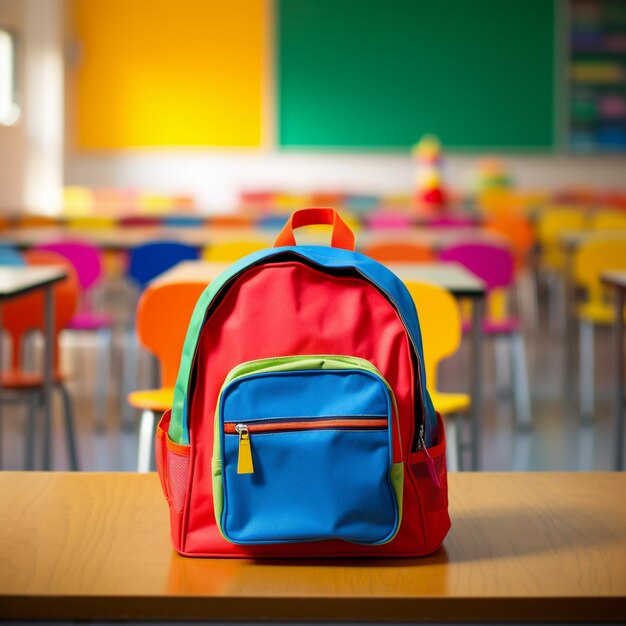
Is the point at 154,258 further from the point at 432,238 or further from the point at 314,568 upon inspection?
the point at 314,568

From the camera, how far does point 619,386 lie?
3.52m

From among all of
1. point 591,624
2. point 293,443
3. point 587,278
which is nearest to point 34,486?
point 293,443

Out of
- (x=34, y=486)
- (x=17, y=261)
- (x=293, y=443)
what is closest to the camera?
(x=293, y=443)

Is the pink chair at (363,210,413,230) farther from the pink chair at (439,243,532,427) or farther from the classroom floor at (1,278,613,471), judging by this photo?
the pink chair at (439,243,532,427)

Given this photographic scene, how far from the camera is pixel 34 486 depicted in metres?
1.30

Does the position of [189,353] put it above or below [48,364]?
above

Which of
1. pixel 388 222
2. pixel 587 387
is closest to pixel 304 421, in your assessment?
pixel 587 387

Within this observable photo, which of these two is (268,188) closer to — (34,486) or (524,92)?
(524,92)

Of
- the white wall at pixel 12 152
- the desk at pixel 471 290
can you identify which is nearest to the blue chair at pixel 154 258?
the desk at pixel 471 290

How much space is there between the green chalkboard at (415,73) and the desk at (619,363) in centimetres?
901

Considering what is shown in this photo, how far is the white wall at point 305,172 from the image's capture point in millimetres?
12289

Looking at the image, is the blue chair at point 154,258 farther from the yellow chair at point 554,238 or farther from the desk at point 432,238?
the yellow chair at point 554,238

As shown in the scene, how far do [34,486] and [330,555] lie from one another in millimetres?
395

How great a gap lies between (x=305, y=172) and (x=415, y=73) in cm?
154
